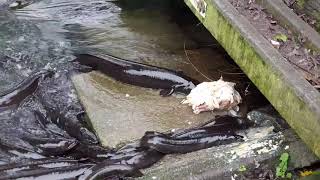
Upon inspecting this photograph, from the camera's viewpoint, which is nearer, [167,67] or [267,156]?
[267,156]

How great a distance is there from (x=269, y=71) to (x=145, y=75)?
180 centimetres

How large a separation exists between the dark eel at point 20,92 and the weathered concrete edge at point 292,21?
3065 mm

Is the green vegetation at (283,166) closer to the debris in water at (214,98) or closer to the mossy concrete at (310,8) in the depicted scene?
the debris in water at (214,98)

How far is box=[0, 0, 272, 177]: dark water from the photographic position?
5191 millimetres

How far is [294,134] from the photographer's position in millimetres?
5191

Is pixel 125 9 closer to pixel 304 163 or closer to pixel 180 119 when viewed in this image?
pixel 180 119

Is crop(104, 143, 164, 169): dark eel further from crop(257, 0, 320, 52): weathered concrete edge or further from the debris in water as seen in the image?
crop(257, 0, 320, 52): weathered concrete edge

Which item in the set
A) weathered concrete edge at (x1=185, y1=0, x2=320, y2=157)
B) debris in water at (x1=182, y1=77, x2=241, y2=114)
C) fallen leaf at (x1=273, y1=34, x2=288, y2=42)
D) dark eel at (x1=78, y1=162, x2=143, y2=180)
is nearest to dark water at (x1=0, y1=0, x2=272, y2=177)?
dark eel at (x1=78, y1=162, x2=143, y2=180)

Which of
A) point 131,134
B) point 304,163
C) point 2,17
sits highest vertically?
point 2,17

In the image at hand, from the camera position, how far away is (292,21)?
5469 mm

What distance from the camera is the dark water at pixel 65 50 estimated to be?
519 cm

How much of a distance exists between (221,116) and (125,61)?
1619mm

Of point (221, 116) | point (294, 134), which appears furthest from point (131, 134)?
point (294, 134)

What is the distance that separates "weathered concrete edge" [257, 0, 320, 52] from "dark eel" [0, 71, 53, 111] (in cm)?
307
